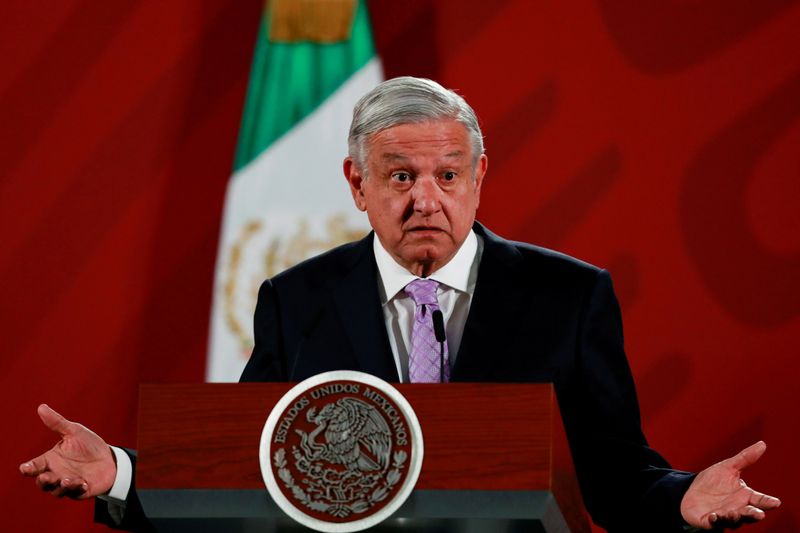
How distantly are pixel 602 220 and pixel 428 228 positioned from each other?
153 centimetres

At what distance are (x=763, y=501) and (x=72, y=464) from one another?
3.28 feet

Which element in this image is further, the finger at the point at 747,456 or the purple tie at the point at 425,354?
the purple tie at the point at 425,354

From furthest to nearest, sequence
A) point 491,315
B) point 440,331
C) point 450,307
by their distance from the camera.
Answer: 1. point 450,307
2. point 491,315
3. point 440,331

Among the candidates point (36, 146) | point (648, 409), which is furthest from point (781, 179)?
point (36, 146)

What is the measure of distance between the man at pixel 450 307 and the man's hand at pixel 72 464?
0.40 feet

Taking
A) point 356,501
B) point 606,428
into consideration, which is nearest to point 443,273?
point 606,428

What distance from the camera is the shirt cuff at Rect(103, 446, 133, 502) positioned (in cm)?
201

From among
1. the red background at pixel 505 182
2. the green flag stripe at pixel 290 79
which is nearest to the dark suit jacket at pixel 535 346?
the red background at pixel 505 182

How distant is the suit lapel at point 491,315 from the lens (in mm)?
2160

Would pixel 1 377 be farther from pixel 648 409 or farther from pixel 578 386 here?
pixel 578 386

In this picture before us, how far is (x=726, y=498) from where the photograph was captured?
191 centimetres

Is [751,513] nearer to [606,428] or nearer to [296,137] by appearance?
[606,428]

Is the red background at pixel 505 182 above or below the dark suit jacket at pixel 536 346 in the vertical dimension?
above

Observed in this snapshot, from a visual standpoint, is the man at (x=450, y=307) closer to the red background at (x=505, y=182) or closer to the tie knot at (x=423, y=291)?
the tie knot at (x=423, y=291)
